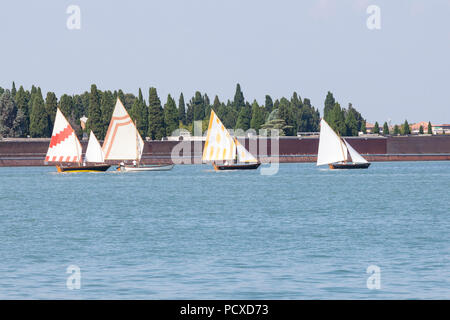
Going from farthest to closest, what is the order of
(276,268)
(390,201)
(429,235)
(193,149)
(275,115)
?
(275,115), (193,149), (390,201), (429,235), (276,268)

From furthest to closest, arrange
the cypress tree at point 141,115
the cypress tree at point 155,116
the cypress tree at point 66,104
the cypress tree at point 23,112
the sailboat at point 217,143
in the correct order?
the cypress tree at point 66,104, the cypress tree at point 23,112, the cypress tree at point 141,115, the cypress tree at point 155,116, the sailboat at point 217,143

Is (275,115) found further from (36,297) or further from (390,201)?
(36,297)

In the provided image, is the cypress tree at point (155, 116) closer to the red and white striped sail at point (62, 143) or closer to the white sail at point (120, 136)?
the red and white striped sail at point (62, 143)

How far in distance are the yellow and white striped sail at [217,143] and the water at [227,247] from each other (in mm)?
38850

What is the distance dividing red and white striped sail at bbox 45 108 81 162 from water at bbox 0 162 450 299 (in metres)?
41.1

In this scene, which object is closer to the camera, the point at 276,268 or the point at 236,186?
the point at 276,268

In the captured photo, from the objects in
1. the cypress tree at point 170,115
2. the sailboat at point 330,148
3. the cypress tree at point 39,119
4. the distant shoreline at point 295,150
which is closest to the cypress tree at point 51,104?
the cypress tree at point 39,119

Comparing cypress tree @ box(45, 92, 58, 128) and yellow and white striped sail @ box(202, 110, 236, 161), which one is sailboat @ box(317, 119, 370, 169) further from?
cypress tree @ box(45, 92, 58, 128)

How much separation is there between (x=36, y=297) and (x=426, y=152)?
145 metres

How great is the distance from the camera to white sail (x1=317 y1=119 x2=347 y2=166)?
10581 cm

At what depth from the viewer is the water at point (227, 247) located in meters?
22.0

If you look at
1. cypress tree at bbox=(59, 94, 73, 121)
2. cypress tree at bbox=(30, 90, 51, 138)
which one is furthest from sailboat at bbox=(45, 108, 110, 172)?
cypress tree at bbox=(59, 94, 73, 121)
